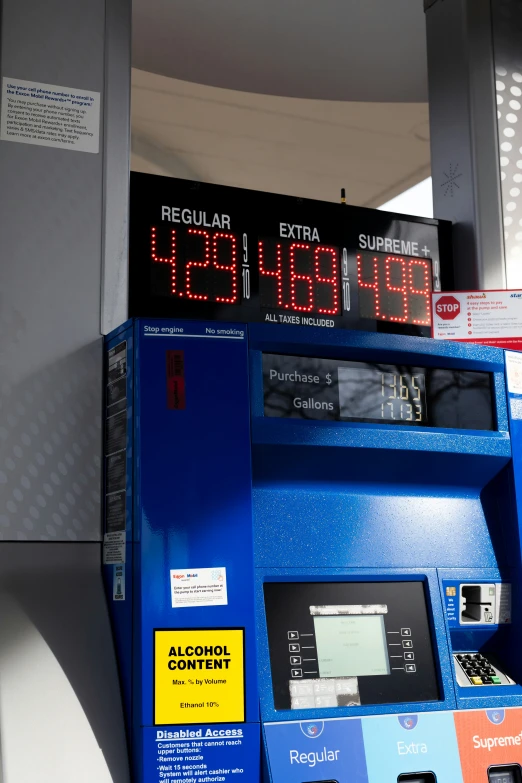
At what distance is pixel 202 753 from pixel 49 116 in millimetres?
1558

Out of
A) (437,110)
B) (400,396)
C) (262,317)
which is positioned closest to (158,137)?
(437,110)

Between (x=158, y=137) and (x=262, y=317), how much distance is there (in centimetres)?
352

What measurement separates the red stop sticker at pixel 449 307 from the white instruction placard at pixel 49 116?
42.4 inches

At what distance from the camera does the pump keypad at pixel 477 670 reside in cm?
237

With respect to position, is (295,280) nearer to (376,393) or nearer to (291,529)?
(376,393)

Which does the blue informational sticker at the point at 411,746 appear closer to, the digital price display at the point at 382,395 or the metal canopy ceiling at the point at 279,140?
the digital price display at the point at 382,395

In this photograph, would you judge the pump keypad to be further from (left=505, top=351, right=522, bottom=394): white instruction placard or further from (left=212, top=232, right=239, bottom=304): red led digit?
(left=212, top=232, right=239, bottom=304): red led digit

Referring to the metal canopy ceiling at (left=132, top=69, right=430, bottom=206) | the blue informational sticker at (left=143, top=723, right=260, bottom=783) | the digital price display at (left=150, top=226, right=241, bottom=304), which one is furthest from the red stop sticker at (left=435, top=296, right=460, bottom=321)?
the metal canopy ceiling at (left=132, top=69, right=430, bottom=206)

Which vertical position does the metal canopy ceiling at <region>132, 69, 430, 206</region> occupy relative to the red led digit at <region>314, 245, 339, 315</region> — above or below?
above

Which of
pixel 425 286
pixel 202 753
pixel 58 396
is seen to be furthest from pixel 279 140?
pixel 202 753

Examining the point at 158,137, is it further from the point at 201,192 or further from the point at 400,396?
the point at 400,396

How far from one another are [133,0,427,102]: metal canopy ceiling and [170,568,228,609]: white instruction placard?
7.33 feet

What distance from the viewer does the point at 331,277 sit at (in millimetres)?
2883

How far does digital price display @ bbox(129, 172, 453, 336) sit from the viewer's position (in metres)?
2.64
